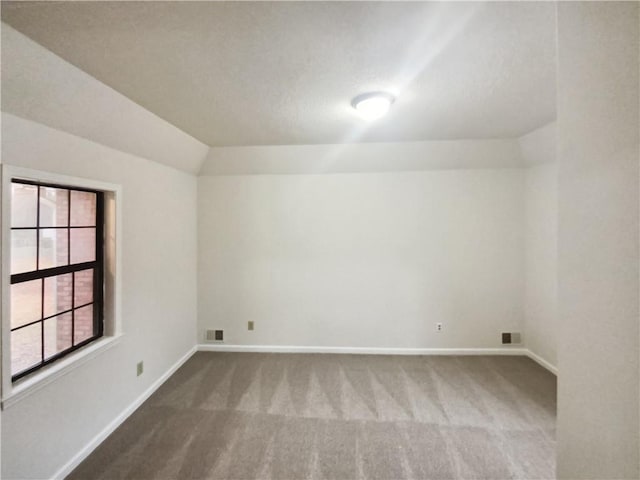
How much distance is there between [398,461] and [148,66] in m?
2.98

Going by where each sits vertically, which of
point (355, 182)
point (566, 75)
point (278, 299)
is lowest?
point (278, 299)

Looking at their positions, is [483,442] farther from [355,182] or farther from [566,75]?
[355,182]

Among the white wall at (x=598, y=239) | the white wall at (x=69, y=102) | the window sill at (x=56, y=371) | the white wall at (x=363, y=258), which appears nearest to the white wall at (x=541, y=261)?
the white wall at (x=363, y=258)

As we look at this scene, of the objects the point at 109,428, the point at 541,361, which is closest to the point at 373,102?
the point at 109,428

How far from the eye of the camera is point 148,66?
5.45ft

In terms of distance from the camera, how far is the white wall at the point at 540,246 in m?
3.18

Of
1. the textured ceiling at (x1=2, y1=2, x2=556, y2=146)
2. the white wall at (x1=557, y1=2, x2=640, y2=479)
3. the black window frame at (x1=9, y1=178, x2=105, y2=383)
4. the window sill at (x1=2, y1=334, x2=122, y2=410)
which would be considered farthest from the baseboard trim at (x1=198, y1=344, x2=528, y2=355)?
the white wall at (x1=557, y1=2, x2=640, y2=479)

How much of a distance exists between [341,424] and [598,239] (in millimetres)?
2391

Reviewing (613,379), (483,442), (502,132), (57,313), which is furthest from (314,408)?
(502,132)

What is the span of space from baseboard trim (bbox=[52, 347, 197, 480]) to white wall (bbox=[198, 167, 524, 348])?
883 mm

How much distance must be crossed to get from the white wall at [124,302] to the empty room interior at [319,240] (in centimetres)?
2

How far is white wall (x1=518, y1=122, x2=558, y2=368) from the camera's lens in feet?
10.4

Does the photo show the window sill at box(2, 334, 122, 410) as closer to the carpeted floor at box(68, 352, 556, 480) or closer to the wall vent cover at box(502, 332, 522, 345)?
the carpeted floor at box(68, 352, 556, 480)

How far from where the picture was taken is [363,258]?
3805 millimetres
